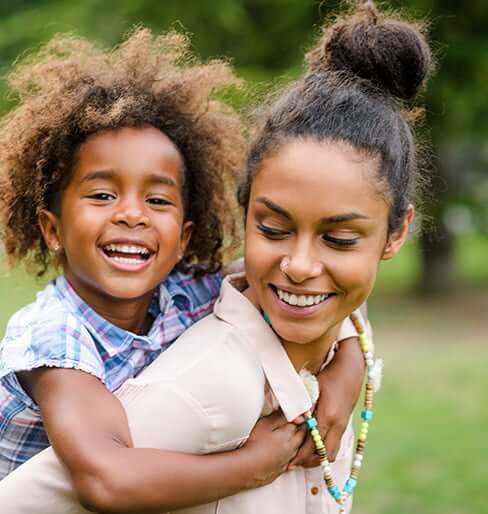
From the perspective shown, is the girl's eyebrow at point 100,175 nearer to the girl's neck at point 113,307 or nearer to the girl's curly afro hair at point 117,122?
the girl's curly afro hair at point 117,122

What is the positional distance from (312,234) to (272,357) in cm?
34

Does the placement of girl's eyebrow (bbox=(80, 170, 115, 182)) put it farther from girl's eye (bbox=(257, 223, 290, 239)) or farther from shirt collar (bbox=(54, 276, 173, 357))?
girl's eye (bbox=(257, 223, 290, 239))

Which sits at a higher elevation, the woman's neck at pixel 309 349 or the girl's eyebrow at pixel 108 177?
the girl's eyebrow at pixel 108 177

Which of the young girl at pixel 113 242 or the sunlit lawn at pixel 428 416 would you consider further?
the sunlit lawn at pixel 428 416

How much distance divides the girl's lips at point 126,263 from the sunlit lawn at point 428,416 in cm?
73

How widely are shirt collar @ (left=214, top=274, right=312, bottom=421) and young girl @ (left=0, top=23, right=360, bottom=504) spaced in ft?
0.23

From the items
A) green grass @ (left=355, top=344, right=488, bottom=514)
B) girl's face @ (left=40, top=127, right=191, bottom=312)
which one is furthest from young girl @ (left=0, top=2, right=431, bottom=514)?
green grass @ (left=355, top=344, right=488, bottom=514)

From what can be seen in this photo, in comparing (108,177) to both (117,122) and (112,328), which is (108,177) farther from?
(112,328)

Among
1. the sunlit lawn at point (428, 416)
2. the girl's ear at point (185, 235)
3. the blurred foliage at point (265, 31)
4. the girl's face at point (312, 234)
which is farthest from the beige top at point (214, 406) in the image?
the blurred foliage at point (265, 31)

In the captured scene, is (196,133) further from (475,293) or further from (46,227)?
(475,293)

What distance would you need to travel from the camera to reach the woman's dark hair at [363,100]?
7.87 feet

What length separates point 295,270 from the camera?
2293mm

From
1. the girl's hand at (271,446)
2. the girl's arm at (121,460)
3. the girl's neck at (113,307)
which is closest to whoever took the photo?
the girl's arm at (121,460)

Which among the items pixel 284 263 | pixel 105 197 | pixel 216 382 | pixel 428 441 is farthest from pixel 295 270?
pixel 428 441
